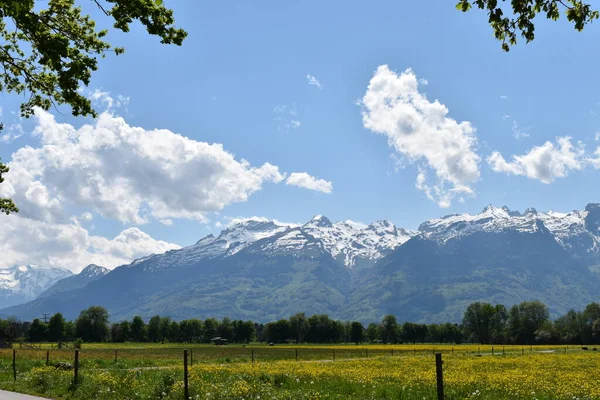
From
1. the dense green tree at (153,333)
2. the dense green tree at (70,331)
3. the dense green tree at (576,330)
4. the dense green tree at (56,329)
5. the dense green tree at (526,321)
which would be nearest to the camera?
the dense green tree at (576,330)

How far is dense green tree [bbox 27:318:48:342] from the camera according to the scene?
580ft

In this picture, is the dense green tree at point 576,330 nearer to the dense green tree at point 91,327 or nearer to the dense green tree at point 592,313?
the dense green tree at point 592,313

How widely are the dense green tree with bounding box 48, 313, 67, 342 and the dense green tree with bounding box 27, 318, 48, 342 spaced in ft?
5.51

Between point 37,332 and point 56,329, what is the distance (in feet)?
21.2

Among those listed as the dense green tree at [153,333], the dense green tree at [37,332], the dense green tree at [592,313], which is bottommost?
the dense green tree at [153,333]

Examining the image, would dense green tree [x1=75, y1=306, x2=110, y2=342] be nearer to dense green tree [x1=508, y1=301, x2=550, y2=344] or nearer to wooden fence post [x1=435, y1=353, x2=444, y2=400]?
dense green tree [x1=508, y1=301, x2=550, y2=344]

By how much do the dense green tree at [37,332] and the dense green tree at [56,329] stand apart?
1.68 metres

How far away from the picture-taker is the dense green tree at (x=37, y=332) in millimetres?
176688

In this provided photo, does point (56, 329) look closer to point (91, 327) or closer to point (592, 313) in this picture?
point (91, 327)

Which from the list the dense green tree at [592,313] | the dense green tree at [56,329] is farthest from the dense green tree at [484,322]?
the dense green tree at [56,329]

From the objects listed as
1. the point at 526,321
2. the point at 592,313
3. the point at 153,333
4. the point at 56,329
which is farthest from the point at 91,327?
the point at 592,313

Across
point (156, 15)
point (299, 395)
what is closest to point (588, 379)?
point (299, 395)

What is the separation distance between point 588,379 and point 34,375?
35394 millimetres

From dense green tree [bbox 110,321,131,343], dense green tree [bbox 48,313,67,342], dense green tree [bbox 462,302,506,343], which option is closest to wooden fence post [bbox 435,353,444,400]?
dense green tree [bbox 462,302,506,343]
